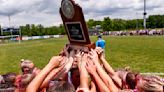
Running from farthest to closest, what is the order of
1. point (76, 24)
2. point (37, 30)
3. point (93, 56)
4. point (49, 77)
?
point (37, 30) < point (76, 24) < point (93, 56) < point (49, 77)

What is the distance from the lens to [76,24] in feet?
18.4

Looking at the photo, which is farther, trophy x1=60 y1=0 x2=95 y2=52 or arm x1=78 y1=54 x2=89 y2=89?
trophy x1=60 y1=0 x2=95 y2=52

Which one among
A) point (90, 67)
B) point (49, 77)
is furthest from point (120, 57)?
point (49, 77)

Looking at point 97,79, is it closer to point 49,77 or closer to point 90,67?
point 90,67

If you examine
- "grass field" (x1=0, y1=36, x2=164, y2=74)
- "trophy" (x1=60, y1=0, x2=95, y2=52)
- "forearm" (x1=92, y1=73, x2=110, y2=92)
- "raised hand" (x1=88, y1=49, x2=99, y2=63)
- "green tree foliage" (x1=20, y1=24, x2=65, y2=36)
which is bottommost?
"green tree foliage" (x1=20, y1=24, x2=65, y2=36)

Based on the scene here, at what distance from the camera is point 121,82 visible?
18.3 ft

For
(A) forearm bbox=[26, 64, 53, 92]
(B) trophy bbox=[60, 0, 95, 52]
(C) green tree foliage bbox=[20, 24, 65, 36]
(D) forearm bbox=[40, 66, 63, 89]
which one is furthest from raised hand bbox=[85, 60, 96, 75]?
(C) green tree foliage bbox=[20, 24, 65, 36]

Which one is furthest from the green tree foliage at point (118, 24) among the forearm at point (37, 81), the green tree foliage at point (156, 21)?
the forearm at point (37, 81)

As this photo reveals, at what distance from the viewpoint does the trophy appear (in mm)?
5438

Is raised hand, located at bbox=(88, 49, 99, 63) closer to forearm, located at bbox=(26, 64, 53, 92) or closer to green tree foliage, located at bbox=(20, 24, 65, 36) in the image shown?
forearm, located at bbox=(26, 64, 53, 92)

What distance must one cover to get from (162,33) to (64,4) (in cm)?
7936

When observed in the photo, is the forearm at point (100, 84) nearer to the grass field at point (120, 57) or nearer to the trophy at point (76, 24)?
the trophy at point (76, 24)

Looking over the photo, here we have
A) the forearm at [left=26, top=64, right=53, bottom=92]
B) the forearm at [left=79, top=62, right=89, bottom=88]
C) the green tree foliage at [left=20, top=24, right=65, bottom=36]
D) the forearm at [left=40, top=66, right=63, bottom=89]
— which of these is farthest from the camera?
the green tree foliage at [left=20, top=24, right=65, bottom=36]

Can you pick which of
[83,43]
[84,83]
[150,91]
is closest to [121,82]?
[83,43]
